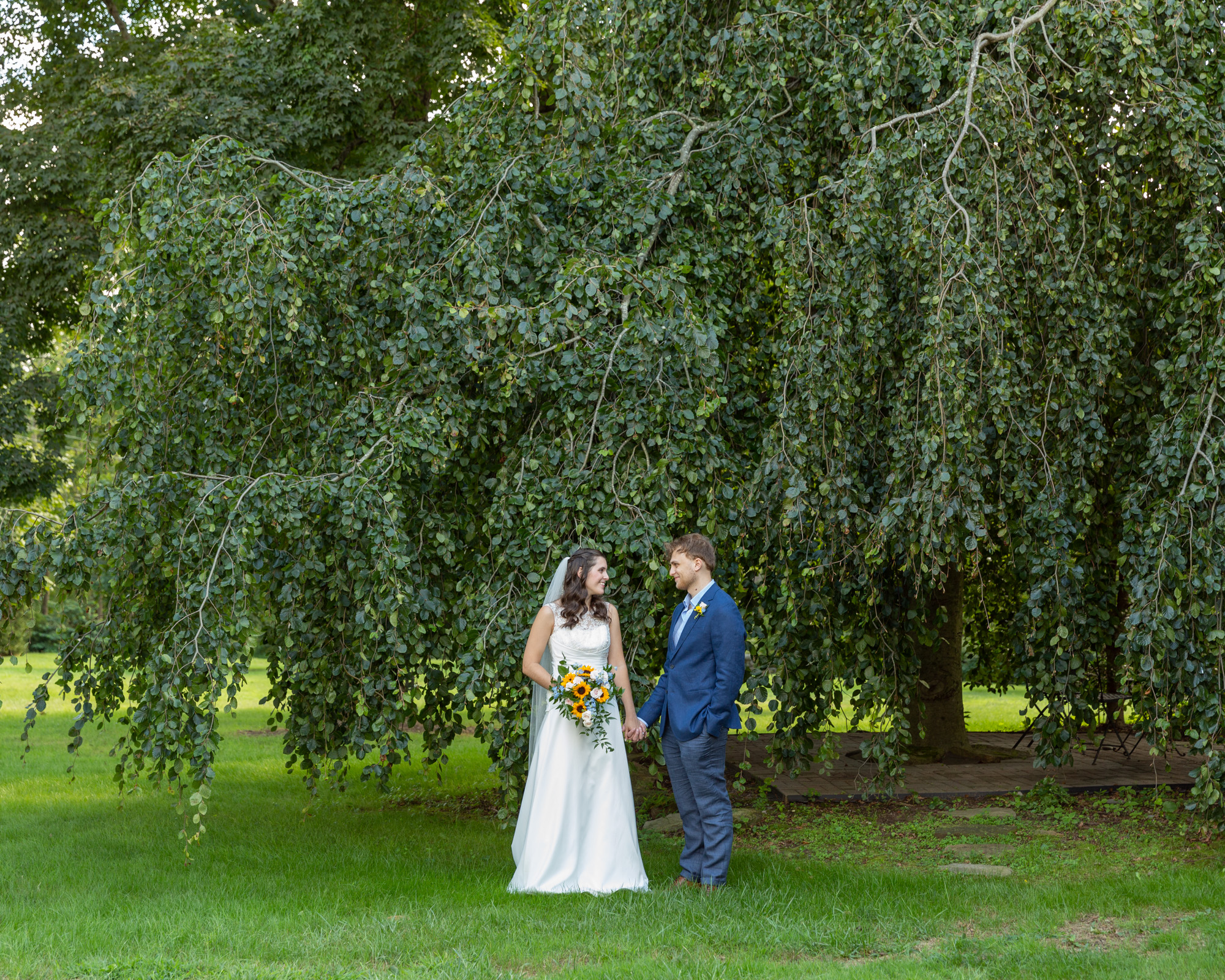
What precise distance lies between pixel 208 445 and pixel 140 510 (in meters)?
0.72

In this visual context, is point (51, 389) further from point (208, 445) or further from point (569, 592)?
point (569, 592)

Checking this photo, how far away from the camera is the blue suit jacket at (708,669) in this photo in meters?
4.92

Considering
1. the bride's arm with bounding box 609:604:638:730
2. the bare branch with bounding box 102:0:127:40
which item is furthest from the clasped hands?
the bare branch with bounding box 102:0:127:40

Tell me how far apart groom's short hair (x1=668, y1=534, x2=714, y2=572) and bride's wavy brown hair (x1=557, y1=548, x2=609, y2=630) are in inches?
12.8

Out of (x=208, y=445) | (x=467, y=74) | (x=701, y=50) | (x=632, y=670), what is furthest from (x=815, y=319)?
(x=467, y=74)

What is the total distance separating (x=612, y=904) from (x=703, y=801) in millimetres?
598

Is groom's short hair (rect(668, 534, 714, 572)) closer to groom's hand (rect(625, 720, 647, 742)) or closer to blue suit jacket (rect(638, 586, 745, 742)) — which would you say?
blue suit jacket (rect(638, 586, 745, 742))

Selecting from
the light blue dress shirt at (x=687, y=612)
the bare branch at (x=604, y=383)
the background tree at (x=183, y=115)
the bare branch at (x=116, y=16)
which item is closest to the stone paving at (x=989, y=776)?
the light blue dress shirt at (x=687, y=612)

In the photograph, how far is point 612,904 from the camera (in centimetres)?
483

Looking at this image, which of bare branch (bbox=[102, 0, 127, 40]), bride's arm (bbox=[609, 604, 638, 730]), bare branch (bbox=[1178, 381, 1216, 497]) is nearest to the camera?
bare branch (bbox=[1178, 381, 1216, 497])

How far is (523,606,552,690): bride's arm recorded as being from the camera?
5016 millimetres

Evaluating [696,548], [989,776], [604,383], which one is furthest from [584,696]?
[989,776]

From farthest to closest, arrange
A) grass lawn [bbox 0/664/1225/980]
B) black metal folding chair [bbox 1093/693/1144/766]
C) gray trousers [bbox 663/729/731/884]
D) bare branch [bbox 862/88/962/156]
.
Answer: black metal folding chair [bbox 1093/693/1144/766], bare branch [bbox 862/88/962/156], gray trousers [bbox 663/729/731/884], grass lawn [bbox 0/664/1225/980]

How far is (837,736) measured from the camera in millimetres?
10477
